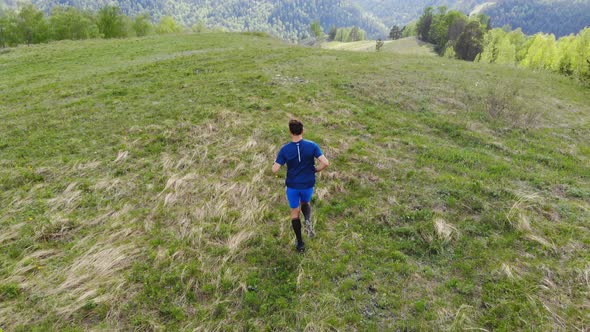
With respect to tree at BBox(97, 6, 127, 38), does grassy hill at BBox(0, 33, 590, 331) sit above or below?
below

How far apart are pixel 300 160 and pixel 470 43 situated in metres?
86.3

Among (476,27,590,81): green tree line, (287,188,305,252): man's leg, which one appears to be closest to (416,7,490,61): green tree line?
(476,27,590,81): green tree line

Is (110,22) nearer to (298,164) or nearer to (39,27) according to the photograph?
(39,27)

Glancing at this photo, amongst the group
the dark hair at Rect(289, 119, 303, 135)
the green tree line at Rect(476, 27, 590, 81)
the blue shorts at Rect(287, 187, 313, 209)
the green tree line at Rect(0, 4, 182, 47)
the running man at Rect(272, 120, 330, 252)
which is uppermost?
the green tree line at Rect(0, 4, 182, 47)

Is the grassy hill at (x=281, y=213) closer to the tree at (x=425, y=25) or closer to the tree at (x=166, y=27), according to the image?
the tree at (x=166, y=27)

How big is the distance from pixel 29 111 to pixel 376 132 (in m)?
18.5

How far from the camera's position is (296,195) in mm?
7328

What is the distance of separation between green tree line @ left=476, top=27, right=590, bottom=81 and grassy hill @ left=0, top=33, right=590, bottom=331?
24169 mm

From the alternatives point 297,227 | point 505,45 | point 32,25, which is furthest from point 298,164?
point 505,45

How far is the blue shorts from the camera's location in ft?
23.9

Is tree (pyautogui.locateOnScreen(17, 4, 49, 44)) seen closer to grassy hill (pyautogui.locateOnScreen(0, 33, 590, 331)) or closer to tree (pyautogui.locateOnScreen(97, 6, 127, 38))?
tree (pyautogui.locateOnScreen(97, 6, 127, 38))

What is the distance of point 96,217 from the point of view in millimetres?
8844

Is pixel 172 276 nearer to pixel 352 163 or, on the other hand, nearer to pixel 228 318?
pixel 228 318

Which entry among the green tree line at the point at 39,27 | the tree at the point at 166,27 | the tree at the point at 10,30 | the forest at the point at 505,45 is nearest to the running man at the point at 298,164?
the forest at the point at 505,45
